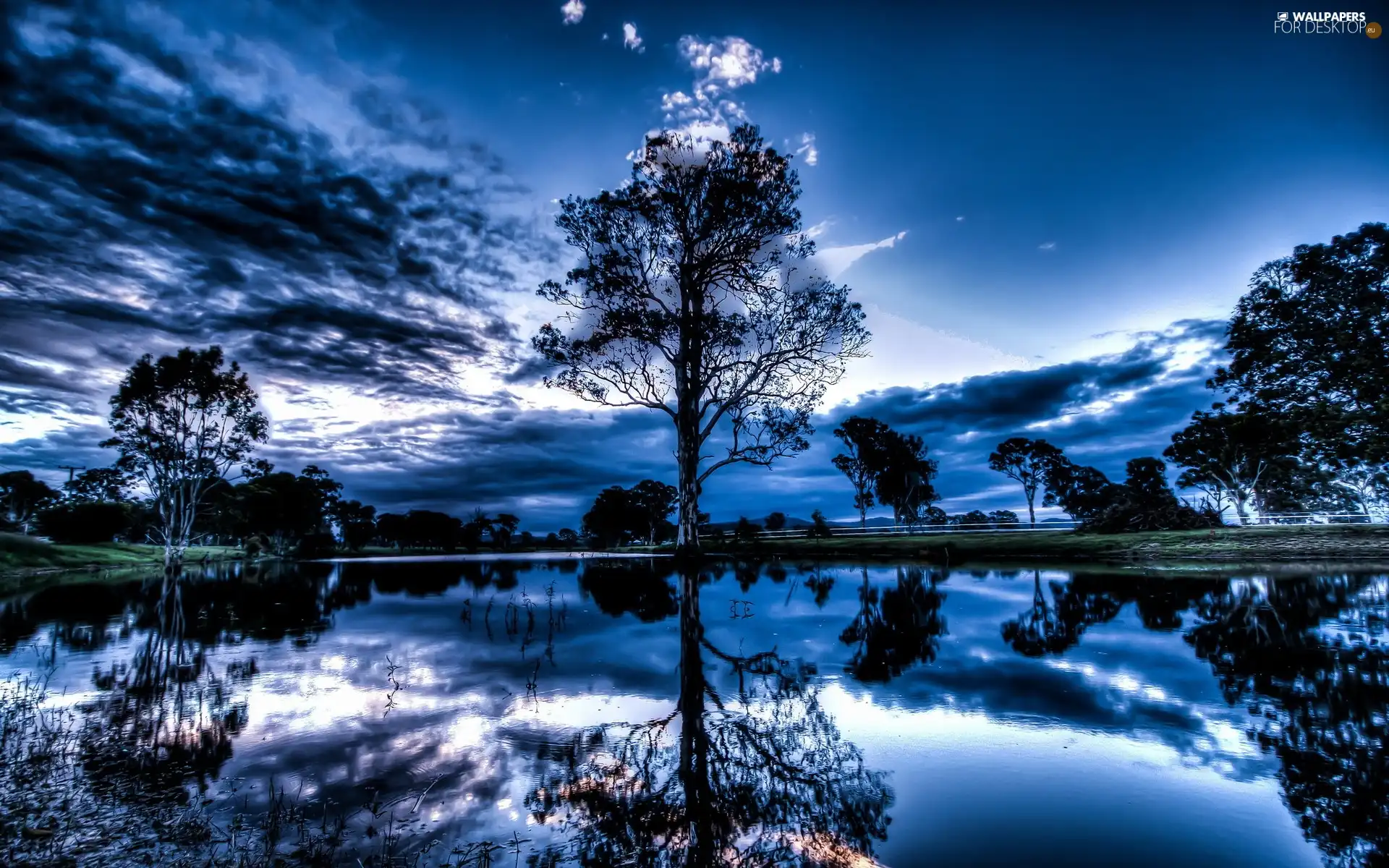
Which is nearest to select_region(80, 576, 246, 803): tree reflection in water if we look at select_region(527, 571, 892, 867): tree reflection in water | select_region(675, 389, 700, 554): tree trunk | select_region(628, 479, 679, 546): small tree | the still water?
the still water

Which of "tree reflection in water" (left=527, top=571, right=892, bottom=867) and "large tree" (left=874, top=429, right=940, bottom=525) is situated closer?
"tree reflection in water" (left=527, top=571, right=892, bottom=867)

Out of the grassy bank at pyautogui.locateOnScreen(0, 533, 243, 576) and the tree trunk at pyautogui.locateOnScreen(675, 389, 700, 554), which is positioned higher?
the tree trunk at pyautogui.locateOnScreen(675, 389, 700, 554)

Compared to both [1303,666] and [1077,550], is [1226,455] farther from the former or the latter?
[1303,666]

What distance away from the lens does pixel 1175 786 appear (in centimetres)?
381

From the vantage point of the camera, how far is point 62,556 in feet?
135

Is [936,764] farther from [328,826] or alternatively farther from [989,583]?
[989,583]

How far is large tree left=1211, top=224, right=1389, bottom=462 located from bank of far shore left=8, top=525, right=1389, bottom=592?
583 cm

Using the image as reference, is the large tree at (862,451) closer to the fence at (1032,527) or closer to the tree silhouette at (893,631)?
the fence at (1032,527)

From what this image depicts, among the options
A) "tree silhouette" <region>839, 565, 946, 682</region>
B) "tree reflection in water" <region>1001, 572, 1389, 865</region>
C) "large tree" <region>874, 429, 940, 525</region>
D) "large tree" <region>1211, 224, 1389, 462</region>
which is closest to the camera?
"tree reflection in water" <region>1001, 572, 1389, 865</region>

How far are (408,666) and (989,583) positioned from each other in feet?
63.8

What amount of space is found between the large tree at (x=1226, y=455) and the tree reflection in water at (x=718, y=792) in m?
52.6

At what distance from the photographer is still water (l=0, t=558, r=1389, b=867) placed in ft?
10.2

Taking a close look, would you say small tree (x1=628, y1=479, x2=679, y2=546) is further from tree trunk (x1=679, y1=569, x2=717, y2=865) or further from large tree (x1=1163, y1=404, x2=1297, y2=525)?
tree trunk (x1=679, y1=569, x2=717, y2=865)

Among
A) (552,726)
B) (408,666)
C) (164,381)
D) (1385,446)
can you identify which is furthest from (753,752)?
(164,381)
